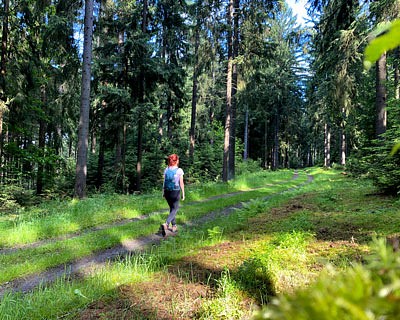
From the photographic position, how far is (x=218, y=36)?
17.8 meters

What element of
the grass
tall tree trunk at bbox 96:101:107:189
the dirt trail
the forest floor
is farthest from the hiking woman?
tall tree trunk at bbox 96:101:107:189

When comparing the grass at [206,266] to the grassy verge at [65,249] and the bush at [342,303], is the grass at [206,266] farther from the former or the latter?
the bush at [342,303]

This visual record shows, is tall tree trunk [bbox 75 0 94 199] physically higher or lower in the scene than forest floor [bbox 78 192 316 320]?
higher

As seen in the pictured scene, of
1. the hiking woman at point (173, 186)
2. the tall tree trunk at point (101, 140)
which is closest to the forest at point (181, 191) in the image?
the tall tree trunk at point (101, 140)

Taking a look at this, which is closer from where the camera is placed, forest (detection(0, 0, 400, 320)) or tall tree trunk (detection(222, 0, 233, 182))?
forest (detection(0, 0, 400, 320))

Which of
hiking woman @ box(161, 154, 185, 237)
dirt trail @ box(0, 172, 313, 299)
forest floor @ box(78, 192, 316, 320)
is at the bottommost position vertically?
dirt trail @ box(0, 172, 313, 299)

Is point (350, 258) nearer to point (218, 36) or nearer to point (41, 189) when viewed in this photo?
point (218, 36)

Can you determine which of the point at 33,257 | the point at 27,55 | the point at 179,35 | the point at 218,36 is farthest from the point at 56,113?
the point at 33,257

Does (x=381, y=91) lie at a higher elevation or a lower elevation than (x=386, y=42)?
higher

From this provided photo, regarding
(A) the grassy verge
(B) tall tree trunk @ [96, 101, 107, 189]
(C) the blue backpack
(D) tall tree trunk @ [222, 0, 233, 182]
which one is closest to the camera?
(A) the grassy verge

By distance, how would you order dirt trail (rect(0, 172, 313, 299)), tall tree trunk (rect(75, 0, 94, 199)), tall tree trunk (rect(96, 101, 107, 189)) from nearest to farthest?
dirt trail (rect(0, 172, 313, 299))
tall tree trunk (rect(75, 0, 94, 199))
tall tree trunk (rect(96, 101, 107, 189))

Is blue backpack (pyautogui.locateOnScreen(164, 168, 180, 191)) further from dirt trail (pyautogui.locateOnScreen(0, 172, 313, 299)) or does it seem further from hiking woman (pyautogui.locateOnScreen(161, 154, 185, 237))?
dirt trail (pyautogui.locateOnScreen(0, 172, 313, 299))

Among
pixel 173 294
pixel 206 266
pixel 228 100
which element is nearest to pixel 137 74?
pixel 228 100

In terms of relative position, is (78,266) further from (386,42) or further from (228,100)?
(228,100)
